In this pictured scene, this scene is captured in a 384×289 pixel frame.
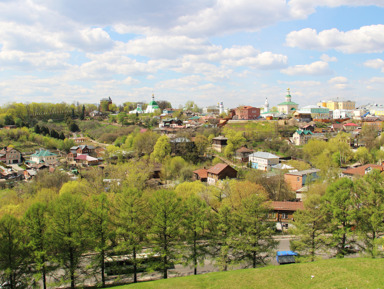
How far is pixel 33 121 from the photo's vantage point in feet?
274

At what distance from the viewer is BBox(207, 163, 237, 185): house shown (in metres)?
37.1

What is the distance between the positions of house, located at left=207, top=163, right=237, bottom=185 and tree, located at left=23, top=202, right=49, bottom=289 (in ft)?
80.1

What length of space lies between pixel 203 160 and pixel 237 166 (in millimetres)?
6184

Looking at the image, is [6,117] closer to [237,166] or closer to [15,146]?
[15,146]

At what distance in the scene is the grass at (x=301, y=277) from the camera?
11.2 meters

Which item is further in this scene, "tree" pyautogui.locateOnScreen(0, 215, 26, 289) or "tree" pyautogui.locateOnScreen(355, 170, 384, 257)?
"tree" pyautogui.locateOnScreen(355, 170, 384, 257)

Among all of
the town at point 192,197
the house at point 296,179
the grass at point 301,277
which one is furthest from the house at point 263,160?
the grass at point 301,277

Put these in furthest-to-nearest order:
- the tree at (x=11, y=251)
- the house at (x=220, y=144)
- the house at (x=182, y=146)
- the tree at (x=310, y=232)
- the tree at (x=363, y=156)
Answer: the house at (x=220, y=144) < the house at (x=182, y=146) < the tree at (x=363, y=156) < the tree at (x=310, y=232) < the tree at (x=11, y=251)

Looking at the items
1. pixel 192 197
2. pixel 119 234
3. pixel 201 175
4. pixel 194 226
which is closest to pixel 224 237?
pixel 194 226

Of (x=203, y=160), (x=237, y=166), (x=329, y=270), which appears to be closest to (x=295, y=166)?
(x=237, y=166)

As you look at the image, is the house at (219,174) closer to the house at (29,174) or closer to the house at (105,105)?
the house at (29,174)

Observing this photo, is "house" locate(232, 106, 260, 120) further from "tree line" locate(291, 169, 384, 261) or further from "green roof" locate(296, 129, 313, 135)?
"tree line" locate(291, 169, 384, 261)

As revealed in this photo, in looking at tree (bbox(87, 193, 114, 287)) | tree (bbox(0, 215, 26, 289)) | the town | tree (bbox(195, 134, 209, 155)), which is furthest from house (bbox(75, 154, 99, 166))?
tree (bbox(0, 215, 26, 289))

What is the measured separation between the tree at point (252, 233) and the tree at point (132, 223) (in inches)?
196
